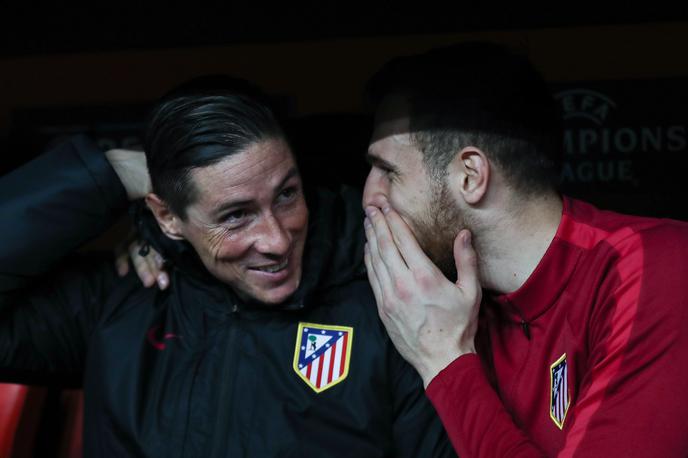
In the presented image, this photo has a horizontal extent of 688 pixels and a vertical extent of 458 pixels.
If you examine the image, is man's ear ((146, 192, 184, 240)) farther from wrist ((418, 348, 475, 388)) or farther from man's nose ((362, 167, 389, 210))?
wrist ((418, 348, 475, 388))

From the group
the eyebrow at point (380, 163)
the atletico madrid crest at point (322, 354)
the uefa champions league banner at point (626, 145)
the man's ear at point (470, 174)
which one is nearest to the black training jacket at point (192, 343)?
the atletico madrid crest at point (322, 354)

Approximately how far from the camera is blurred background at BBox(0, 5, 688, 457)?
5.14ft

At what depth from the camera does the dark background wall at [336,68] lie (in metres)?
1.57

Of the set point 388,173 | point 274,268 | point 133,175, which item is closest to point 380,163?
point 388,173

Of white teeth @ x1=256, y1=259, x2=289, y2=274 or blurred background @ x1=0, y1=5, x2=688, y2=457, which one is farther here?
blurred background @ x1=0, y1=5, x2=688, y2=457

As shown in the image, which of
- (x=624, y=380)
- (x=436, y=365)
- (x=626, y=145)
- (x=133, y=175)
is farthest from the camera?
(x=626, y=145)

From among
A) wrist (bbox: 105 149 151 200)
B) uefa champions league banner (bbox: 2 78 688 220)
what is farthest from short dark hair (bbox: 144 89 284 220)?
uefa champions league banner (bbox: 2 78 688 220)

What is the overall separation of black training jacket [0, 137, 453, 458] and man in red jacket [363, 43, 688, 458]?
0.09m

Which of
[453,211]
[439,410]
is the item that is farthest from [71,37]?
[439,410]

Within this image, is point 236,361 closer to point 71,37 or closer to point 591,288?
point 591,288

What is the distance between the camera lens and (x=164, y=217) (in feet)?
4.99

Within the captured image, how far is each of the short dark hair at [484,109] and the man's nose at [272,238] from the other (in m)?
0.28

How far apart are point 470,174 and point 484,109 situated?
118 mm

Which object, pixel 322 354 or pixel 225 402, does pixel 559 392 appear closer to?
pixel 322 354
